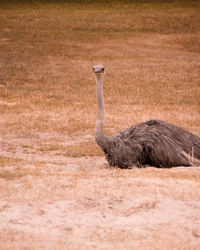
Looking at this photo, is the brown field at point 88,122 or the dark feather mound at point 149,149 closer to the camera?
the brown field at point 88,122

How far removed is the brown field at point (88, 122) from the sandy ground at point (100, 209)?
1cm

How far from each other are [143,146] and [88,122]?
4.31 meters

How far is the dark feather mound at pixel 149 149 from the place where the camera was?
26.7 feet

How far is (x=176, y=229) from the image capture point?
5.36m

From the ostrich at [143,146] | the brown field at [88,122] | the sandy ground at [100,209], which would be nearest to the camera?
the sandy ground at [100,209]

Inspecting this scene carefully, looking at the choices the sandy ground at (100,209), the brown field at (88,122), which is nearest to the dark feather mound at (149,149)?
the brown field at (88,122)

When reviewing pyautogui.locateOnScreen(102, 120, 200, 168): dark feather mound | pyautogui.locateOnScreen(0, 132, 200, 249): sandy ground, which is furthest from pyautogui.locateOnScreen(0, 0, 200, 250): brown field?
pyautogui.locateOnScreen(102, 120, 200, 168): dark feather mound

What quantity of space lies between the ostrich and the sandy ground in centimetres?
53

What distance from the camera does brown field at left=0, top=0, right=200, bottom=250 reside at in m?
5.40

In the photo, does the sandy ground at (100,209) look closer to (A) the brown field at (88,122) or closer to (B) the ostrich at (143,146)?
(A) the brown field at (88,122)

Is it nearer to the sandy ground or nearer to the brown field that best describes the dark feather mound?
the brown field

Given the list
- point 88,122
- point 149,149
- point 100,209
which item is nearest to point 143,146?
point 149,149

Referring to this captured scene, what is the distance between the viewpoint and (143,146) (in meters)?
8.21

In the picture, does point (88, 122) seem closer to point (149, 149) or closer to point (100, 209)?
point (149, 149)
